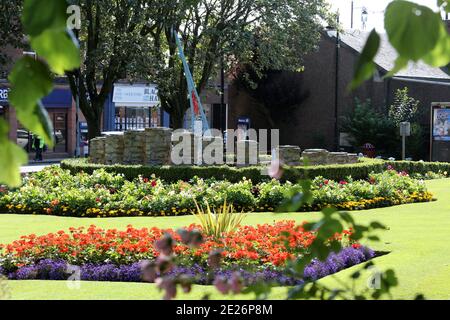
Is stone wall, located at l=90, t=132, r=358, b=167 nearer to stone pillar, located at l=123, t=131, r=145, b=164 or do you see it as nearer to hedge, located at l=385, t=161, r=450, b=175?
stone pillar, located at l=123, t=131, r=145, b=164

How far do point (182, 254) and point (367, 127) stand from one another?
33.8 meters

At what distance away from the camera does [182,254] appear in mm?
10281

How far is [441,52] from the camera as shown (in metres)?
1.73

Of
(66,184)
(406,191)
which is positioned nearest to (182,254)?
(66,184)

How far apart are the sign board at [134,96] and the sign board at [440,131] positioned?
21.1m

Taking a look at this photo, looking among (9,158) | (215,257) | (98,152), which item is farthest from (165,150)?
(9,158)

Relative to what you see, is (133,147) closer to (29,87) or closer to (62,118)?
(62,118)

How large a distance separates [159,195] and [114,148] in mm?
7382

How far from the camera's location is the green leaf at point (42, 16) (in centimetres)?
151

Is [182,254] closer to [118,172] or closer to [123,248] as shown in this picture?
[123,248]

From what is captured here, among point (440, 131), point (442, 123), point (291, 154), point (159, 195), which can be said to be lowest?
point (159, 195)

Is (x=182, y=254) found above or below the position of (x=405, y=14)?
below

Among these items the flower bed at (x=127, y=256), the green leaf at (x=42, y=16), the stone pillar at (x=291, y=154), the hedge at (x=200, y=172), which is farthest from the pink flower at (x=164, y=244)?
the stone pillar at (x=291, y=154)

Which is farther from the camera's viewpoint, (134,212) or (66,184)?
(66,184)
